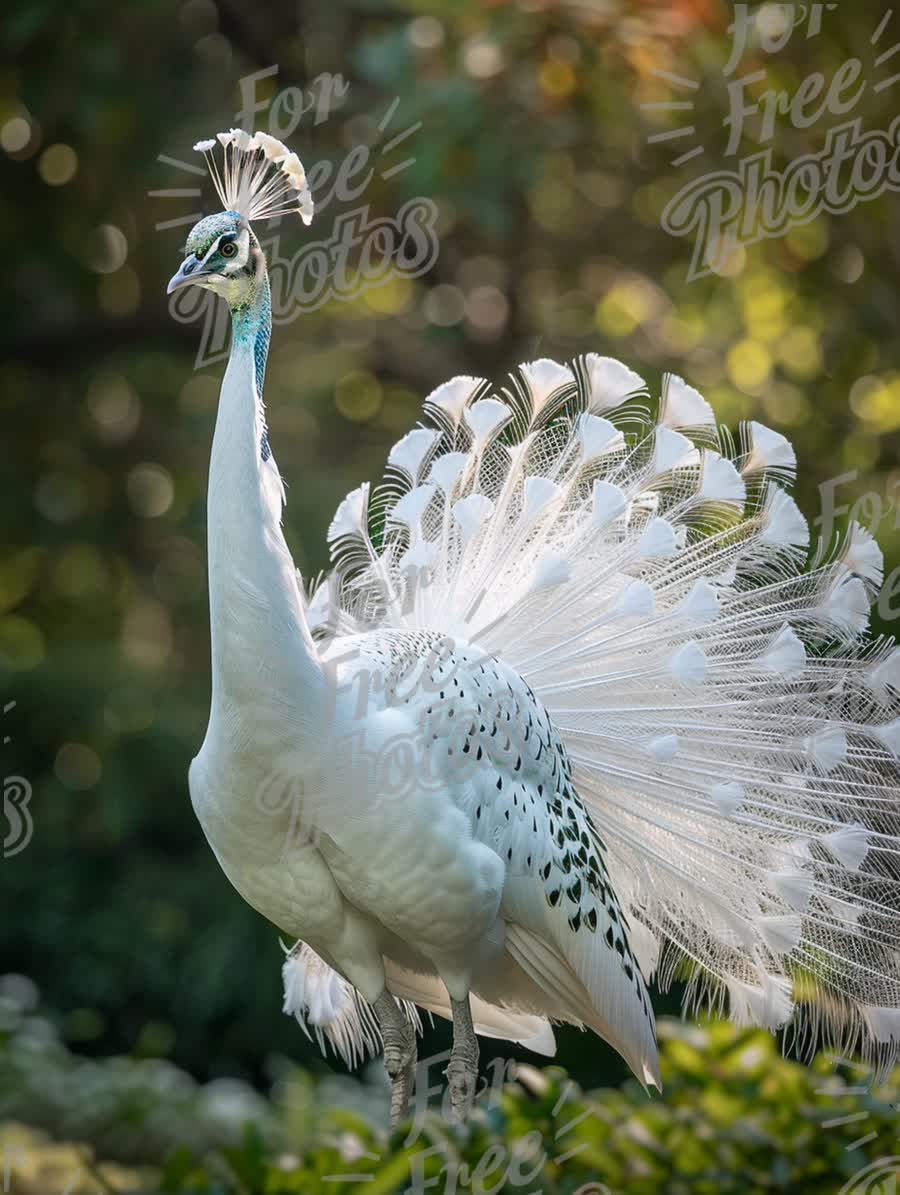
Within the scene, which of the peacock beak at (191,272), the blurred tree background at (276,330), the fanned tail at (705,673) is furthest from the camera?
the blurred tree background at (276,330)

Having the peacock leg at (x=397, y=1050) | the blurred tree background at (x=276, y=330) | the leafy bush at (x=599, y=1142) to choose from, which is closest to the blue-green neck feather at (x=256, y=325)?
the peacock leg at (x=397, y=1050)

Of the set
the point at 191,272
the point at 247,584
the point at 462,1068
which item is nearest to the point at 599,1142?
the point at 462,1068

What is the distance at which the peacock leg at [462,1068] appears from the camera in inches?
109

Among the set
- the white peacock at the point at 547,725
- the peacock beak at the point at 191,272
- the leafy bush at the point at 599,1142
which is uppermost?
the peacock beak at the point at 191,272

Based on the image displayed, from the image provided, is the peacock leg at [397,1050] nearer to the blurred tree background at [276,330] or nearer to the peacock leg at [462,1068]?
the peacock leg at [462,1068]

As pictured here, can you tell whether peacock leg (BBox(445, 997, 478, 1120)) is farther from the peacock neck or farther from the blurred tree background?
the blurred tree background

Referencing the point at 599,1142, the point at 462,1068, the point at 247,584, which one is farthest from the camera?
the point at 599,1142

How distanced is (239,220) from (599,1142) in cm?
187

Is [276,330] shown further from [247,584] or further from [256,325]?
[247,584]

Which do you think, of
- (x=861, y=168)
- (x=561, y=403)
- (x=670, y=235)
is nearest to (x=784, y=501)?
(x=561, y=403)

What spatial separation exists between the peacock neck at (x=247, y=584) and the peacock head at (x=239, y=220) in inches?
4.5

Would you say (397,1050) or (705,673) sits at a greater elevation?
(705,673)

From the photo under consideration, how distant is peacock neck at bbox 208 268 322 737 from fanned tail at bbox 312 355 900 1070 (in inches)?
23.3

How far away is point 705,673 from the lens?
2939 mm
